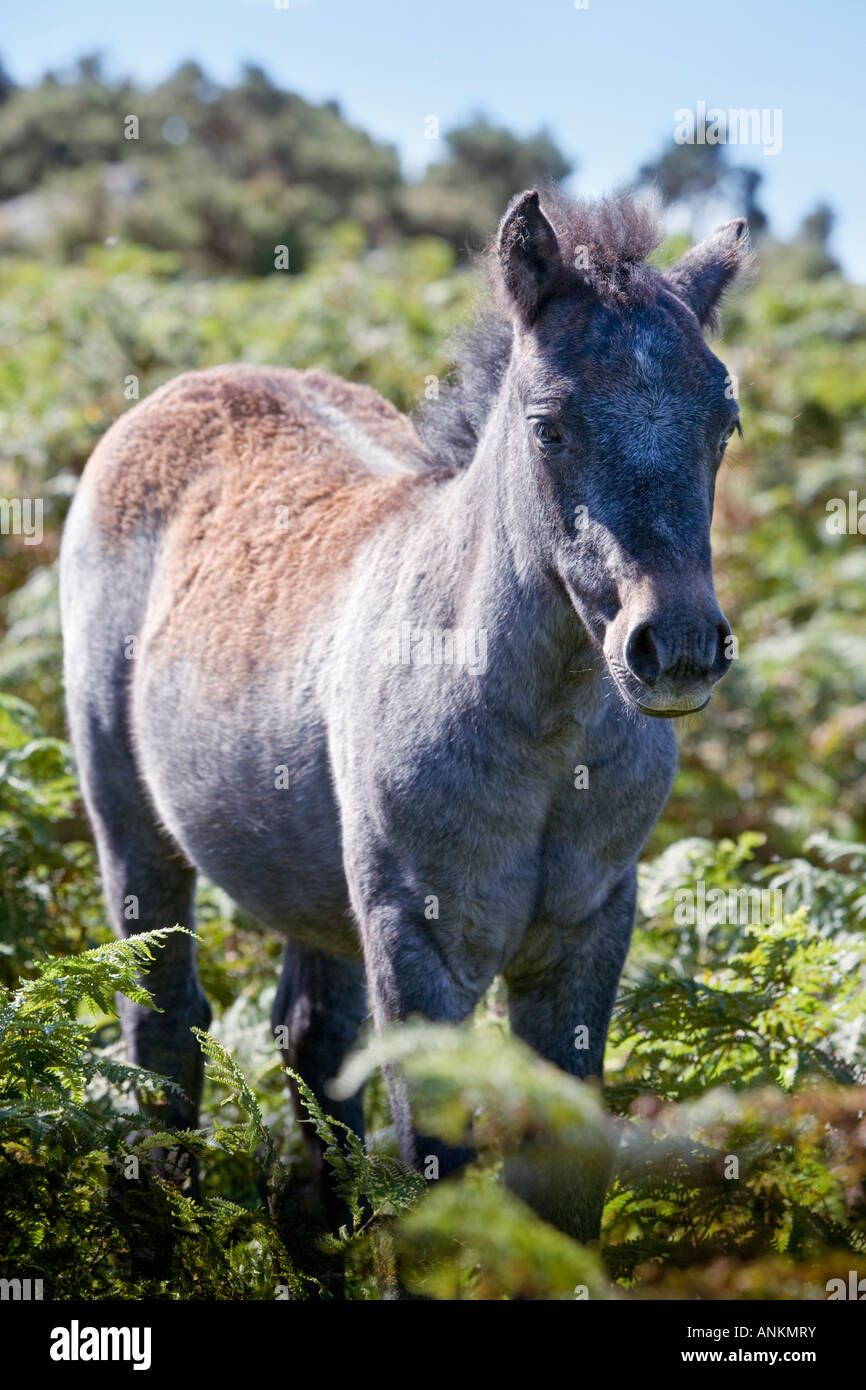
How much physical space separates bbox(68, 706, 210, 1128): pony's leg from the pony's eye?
7.65 ft

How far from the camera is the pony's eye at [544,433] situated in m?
2.98

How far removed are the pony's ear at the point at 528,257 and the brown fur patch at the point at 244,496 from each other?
0.96 meters

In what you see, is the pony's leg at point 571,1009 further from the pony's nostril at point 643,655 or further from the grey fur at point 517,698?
the pony's nostril at point 643,655

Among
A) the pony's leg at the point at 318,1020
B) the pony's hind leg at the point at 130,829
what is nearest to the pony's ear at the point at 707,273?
the pony's hind leg at the point at 130,829

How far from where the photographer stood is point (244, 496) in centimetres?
454

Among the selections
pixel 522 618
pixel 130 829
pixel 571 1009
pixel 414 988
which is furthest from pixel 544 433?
pixel 130 829

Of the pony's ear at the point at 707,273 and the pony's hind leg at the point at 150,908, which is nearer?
the pony's ear at the point at 707,273

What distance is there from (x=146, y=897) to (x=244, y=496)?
1.51 m

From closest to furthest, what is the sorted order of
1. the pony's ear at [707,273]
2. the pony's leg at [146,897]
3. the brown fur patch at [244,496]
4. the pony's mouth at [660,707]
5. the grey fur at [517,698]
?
1. the pony's mouth at [660,707]
2. the grey fur at [517,698]
3. the pony's ear at [707,273]
4. the brown fur patch at [244,496]
5. the pony's leg at [146,897]

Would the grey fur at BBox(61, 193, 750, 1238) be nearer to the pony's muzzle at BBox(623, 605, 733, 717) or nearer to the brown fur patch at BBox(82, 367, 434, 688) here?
the pony's muzzle at BBox(623, 605, 733, 717)

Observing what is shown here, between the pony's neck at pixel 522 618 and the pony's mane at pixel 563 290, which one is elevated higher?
the pony's mane at pixel 563 290

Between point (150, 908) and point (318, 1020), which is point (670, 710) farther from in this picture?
point (150, 908)
